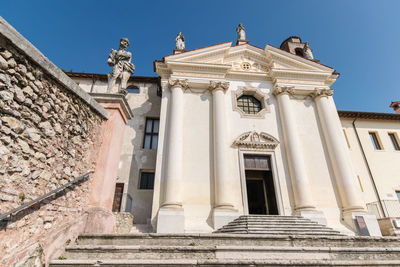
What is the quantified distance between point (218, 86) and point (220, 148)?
3675 mm

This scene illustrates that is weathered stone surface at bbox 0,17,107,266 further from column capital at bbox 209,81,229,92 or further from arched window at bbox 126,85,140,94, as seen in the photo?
arched window at bbox 126,85,140,94

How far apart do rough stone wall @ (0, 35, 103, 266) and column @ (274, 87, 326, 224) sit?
8.86m

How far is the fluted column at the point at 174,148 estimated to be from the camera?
8969 mm

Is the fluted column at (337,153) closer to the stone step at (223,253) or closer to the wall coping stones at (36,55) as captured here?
the stone step at (223,253)

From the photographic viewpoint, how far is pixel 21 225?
2768 millimetres

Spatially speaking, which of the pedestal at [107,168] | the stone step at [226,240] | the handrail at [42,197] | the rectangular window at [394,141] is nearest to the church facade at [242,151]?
the rectangular window at [394,141]

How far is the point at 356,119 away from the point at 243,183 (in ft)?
38.8

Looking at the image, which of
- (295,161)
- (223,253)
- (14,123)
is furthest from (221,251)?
(295,161)

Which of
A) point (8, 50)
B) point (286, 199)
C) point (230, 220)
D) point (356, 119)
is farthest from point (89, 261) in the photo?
point (356, 119)

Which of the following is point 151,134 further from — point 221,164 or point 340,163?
point 340,163

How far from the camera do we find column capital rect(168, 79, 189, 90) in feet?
37.4

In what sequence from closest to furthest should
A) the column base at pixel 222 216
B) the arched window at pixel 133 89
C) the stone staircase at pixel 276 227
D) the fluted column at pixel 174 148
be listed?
the stone staircase at pixel 276 227, the column base at pixel 222 216, the fluted column at pixel 174 148, the arched window at pixel 133 89

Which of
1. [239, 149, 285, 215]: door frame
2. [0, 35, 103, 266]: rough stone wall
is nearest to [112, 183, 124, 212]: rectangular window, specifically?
[239, 149, 285, 215]: door frame

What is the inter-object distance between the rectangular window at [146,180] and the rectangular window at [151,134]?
1.66 metres
